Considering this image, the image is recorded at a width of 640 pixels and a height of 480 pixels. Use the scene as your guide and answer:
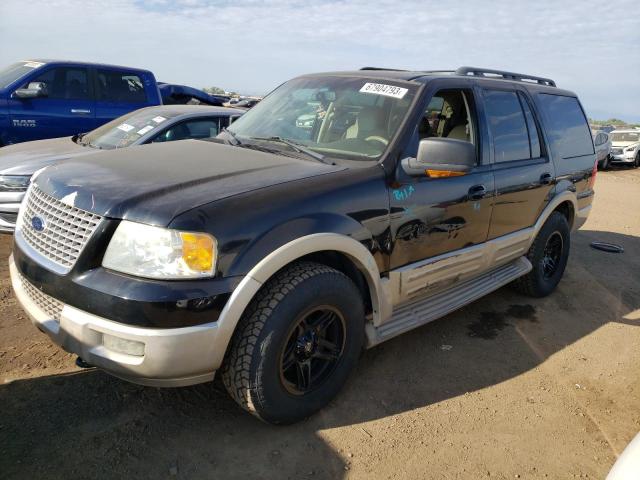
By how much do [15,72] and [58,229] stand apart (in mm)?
6552

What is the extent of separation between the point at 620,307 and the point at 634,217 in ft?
17.8

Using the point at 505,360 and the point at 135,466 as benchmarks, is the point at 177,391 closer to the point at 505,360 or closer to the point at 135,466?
the point at 135,466

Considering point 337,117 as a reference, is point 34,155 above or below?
below

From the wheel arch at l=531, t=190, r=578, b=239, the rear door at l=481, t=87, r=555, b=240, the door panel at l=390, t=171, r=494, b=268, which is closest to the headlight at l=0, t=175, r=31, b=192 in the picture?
the door panel at l=390, t=171, r=494, b=268

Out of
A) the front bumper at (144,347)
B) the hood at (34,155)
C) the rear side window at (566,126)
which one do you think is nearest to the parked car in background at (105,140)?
the hood at (34,155)

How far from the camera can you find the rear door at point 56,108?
718cm

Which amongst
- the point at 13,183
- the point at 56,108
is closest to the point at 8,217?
the point at 13,183

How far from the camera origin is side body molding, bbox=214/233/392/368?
7.48 ft

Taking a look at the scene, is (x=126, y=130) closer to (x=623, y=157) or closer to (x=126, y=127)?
(x=126, y=127)

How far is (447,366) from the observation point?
3521 mm

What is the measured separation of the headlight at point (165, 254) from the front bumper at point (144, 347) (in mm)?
233

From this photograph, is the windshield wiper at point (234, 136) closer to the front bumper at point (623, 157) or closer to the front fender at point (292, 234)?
the front fender at point (292, 234)

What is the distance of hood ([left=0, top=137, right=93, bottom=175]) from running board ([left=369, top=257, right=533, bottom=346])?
10.8 ft

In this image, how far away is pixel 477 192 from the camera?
11.6 ft
